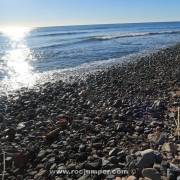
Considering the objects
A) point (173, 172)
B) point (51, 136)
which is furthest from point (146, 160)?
point (51, 136)

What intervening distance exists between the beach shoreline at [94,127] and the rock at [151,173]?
0.7 inches

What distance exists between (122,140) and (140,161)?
1549 mm

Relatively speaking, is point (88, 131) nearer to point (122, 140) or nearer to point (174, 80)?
→ point (122, 140)

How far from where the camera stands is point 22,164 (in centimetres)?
651

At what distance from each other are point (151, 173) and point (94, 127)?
314 centimetres

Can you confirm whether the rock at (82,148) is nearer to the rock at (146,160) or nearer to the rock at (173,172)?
the rock at (146,160)

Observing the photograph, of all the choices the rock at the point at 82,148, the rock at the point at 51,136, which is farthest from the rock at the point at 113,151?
the rock at the point at 51,136

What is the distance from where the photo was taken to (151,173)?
5.17 metres

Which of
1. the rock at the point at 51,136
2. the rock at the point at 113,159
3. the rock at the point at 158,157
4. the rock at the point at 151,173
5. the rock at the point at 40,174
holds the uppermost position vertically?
the rock at the point at 51,136

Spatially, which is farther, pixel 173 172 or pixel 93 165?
pixel 93 165

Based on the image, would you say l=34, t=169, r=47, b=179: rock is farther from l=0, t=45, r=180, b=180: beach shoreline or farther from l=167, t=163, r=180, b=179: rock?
l=167, t=163, r=180, b=179: rock

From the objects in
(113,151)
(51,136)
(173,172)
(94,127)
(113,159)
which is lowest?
(173,172)

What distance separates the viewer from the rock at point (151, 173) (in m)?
5.09

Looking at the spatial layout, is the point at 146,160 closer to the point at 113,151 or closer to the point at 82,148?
the point at 113,151
